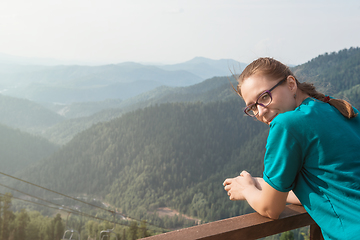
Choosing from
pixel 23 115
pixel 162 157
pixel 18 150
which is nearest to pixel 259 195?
pixel 162 157

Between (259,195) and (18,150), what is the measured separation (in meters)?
124

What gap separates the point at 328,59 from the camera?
348 feet

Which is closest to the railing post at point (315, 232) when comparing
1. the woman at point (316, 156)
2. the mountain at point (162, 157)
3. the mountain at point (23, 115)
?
the woman at point (316, 156)

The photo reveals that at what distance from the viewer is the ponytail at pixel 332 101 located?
100cm

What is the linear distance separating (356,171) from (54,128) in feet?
545

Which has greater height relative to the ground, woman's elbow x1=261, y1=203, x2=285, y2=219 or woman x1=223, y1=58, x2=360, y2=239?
woman x1=223, y1=58, x2=360, y2=239

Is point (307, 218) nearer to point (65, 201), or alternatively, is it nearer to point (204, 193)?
point (204, 193)

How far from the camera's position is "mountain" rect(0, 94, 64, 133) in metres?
164

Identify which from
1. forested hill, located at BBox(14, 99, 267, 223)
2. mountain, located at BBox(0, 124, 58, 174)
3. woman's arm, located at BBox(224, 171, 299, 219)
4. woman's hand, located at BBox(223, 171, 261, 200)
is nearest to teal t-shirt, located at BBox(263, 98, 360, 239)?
woman's arm, located at BBox(224, 171, 299, 219)

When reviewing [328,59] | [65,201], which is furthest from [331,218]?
[328,59]

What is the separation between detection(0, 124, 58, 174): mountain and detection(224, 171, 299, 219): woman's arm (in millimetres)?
117534

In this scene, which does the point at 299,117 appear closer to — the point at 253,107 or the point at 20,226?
the point at 253,107

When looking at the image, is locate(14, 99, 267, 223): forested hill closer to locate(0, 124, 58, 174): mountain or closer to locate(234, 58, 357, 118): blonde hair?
locate(0, 124, 58, 174): mountain

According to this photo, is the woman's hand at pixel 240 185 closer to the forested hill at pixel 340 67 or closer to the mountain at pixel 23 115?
the forested hill at pixel 340 67
